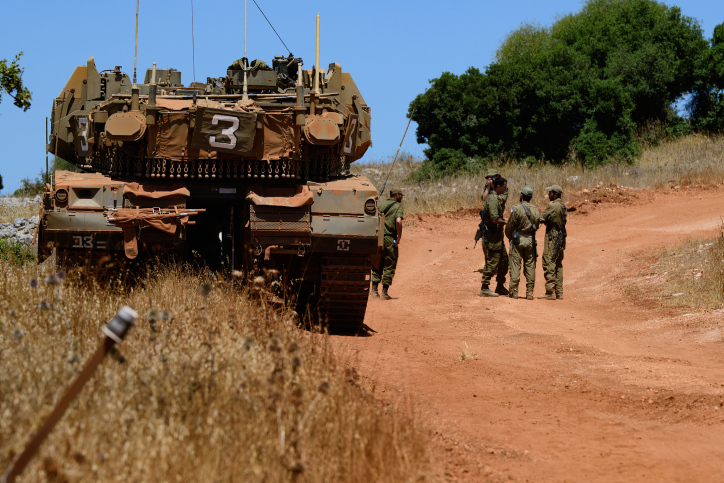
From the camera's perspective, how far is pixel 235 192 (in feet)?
30.2

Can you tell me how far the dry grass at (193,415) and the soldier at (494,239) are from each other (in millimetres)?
8539

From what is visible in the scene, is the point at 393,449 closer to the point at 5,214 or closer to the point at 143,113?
the point at 143,113

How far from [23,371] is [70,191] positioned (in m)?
4.40

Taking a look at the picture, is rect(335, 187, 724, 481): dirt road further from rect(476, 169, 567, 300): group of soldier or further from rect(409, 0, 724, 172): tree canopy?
rect(409, 0, 724, 172): tree canopy

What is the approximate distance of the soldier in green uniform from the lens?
1392 cm

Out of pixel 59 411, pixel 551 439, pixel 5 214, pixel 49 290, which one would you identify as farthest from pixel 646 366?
pixel 5 214

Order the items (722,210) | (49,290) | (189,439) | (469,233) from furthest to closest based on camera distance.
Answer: (469,233) → (722,210) → (49,290) → (189,439)

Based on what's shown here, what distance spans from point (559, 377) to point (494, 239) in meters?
6.77

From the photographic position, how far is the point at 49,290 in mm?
7367

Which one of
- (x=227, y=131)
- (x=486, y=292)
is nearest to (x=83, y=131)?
(x=227, y=131)

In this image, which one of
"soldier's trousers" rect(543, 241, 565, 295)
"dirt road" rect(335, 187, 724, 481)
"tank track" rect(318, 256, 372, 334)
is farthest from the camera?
"soldier's trousers" rect(543, 241, 565, 295)

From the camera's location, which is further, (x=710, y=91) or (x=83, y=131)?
(x=710, y=91)

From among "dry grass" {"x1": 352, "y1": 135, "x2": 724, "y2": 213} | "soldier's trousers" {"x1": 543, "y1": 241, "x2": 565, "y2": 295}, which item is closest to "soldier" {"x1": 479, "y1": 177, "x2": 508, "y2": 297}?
"soldier's trousers" {"x1": 543, "y1": 241, "x2": 565, "y2": 295}

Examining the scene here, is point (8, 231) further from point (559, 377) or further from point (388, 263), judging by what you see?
point (559, 377)
